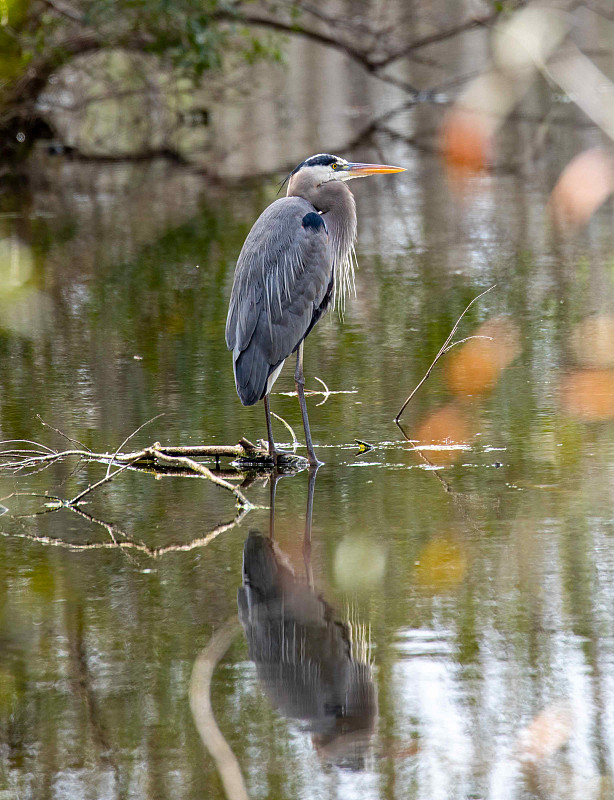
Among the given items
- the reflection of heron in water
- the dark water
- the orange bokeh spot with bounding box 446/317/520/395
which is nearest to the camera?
the dark water

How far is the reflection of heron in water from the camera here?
3.10m

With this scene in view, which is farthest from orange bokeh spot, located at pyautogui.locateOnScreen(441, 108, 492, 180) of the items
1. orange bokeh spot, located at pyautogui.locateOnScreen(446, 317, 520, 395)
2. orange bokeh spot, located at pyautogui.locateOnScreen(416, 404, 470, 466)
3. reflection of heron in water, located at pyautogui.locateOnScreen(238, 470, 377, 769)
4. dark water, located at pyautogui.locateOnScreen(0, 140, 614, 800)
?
reflection of heron in water, located at pyautogui.locateOnScreen(238, 470, 377, 769)

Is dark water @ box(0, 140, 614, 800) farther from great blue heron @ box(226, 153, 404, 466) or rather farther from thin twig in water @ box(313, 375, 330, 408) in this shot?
great blue heron @ box(226, 153, 404, 466)

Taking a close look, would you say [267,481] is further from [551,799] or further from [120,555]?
[551,799]

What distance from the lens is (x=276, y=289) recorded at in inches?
216

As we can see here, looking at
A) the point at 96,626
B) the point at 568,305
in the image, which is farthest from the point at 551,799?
the point at 568,305

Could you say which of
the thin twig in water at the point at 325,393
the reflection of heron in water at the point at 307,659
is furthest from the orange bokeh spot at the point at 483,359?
the reflection of heron in water at the point at 307,659

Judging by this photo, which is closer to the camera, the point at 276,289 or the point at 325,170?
the point at 276,289

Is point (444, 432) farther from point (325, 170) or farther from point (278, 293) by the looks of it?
point (325, 170)

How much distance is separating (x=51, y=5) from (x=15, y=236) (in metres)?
5.52

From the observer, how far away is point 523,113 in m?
20.5

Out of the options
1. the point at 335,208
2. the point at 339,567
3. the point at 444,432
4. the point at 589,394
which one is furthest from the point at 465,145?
the point at 339,567

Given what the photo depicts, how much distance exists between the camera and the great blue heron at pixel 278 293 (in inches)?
210

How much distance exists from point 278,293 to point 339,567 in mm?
1708
